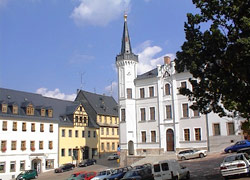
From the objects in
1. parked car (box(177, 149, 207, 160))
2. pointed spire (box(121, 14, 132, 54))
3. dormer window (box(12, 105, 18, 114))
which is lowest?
parked car (box(177, 149, 207, 160))

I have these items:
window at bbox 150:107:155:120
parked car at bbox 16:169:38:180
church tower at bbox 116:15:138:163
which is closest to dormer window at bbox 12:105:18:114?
parked car at bbox 16:169:38:180

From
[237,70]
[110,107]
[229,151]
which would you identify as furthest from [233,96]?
[110,107]

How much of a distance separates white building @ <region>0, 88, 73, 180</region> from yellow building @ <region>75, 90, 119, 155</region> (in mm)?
11210

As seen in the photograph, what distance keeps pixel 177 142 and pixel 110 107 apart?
100 ft

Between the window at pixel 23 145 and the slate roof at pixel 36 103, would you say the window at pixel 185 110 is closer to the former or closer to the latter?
the slate roof at pixel 36 103

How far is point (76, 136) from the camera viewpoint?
195ft

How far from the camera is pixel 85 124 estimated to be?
205 ft

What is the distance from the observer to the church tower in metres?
49.4

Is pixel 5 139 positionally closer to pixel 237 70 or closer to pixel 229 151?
pixel 229 151

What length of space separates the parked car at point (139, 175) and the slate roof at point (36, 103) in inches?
1145

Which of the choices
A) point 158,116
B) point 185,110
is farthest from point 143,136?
point 185,110

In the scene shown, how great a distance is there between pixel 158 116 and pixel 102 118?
22.6m

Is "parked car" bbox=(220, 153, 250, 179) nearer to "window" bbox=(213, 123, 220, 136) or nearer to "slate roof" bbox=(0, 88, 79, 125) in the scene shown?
"window" bbox=(213, 123, 220, 136)

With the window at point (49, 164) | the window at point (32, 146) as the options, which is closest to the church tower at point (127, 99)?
the window at point (49, 164)
